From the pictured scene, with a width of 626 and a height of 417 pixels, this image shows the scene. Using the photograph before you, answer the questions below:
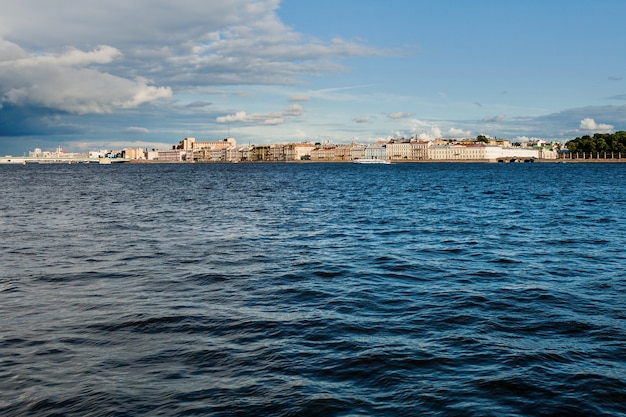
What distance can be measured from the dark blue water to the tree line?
7155 inches

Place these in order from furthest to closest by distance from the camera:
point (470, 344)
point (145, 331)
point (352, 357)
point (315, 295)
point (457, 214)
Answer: point (457, 214), point (315, 295), point (145, 331), point (470, 344), point (352, 357)

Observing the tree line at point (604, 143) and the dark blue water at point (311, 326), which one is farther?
the tree line at point (604, 143)

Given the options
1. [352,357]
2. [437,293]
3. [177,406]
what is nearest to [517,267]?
[437,293]

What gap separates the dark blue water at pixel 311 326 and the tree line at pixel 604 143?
7155 inches

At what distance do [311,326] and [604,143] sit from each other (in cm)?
19648

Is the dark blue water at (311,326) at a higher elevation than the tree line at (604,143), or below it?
below

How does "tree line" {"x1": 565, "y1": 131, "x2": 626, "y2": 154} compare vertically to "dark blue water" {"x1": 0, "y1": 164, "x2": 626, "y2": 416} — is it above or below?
above

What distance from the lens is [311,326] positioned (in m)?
8.94

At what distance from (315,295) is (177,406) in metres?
5.14

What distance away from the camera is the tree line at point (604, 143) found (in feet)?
592

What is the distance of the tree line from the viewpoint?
18038 centimetres

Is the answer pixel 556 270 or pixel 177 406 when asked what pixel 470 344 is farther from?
pixel 556 270

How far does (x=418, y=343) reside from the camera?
26.5 ft

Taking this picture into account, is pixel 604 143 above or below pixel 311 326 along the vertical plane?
above
